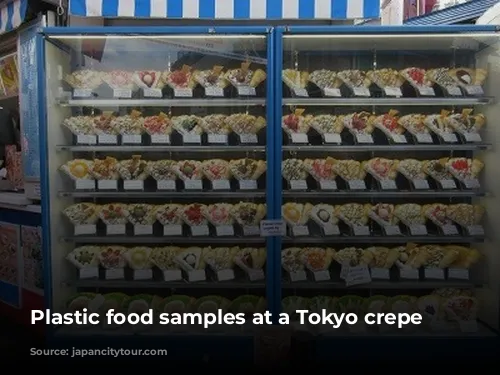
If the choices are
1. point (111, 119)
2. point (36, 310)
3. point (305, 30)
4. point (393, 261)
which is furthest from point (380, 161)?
point (36, 310)

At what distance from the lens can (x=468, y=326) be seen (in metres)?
3.53

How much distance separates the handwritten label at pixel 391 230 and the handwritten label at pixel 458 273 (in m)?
0.48

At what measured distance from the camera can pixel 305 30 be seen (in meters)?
3.31

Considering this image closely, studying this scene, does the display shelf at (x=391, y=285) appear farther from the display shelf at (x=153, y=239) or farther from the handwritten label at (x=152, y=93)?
the handwritten label at (x=152, y=93)

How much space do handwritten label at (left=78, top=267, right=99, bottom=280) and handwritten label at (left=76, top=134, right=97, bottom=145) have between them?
949mm

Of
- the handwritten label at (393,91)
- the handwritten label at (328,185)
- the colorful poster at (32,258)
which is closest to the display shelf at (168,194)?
the handwritten label at (328,185)

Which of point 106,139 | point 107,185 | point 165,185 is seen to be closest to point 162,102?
point 106,139

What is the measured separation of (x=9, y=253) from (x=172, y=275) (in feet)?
5.89

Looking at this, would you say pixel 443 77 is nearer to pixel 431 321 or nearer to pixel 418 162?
pixel 418 162

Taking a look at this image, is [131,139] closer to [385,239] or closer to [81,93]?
[81,93]

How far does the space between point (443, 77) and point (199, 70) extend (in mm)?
1853

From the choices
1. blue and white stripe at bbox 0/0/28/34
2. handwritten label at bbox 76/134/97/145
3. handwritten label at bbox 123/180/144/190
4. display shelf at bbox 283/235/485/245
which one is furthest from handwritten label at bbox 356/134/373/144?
blue and white stripe at bbox 0/0/28/34

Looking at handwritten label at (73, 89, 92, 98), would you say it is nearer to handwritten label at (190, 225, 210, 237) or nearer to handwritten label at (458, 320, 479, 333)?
handwritten label at (190, 225, 210, 237)

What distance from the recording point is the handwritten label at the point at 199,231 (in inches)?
143
